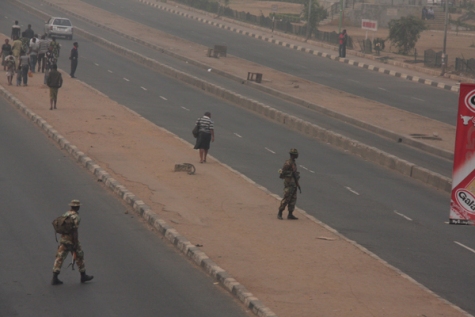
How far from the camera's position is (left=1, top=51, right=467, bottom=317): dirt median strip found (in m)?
12.5

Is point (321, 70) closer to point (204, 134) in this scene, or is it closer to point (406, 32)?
point (406, 32)

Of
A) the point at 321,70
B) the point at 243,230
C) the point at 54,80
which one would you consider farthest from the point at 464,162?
the point at 321,70

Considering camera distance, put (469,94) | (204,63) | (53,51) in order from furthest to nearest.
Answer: (204,63) < (53,51) < (469,94)

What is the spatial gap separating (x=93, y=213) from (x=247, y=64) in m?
34.3

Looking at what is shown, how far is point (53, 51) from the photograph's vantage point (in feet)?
122

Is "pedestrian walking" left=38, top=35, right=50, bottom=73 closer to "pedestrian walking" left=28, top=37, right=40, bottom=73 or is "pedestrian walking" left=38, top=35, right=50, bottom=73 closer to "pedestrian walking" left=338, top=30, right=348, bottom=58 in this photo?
"pedestrian walking" left=28, top=37, right=40, bottom=73

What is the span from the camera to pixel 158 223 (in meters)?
16.5

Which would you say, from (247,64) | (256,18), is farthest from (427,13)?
(247,64)

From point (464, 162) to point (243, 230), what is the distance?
8.02 meters

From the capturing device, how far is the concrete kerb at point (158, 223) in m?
12.3

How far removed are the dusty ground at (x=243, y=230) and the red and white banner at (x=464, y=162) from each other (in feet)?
10.2

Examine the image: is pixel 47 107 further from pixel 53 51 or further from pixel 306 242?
pixel 306 242

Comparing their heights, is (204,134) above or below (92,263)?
above

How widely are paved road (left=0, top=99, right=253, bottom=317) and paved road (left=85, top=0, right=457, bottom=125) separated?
21.1 metres
